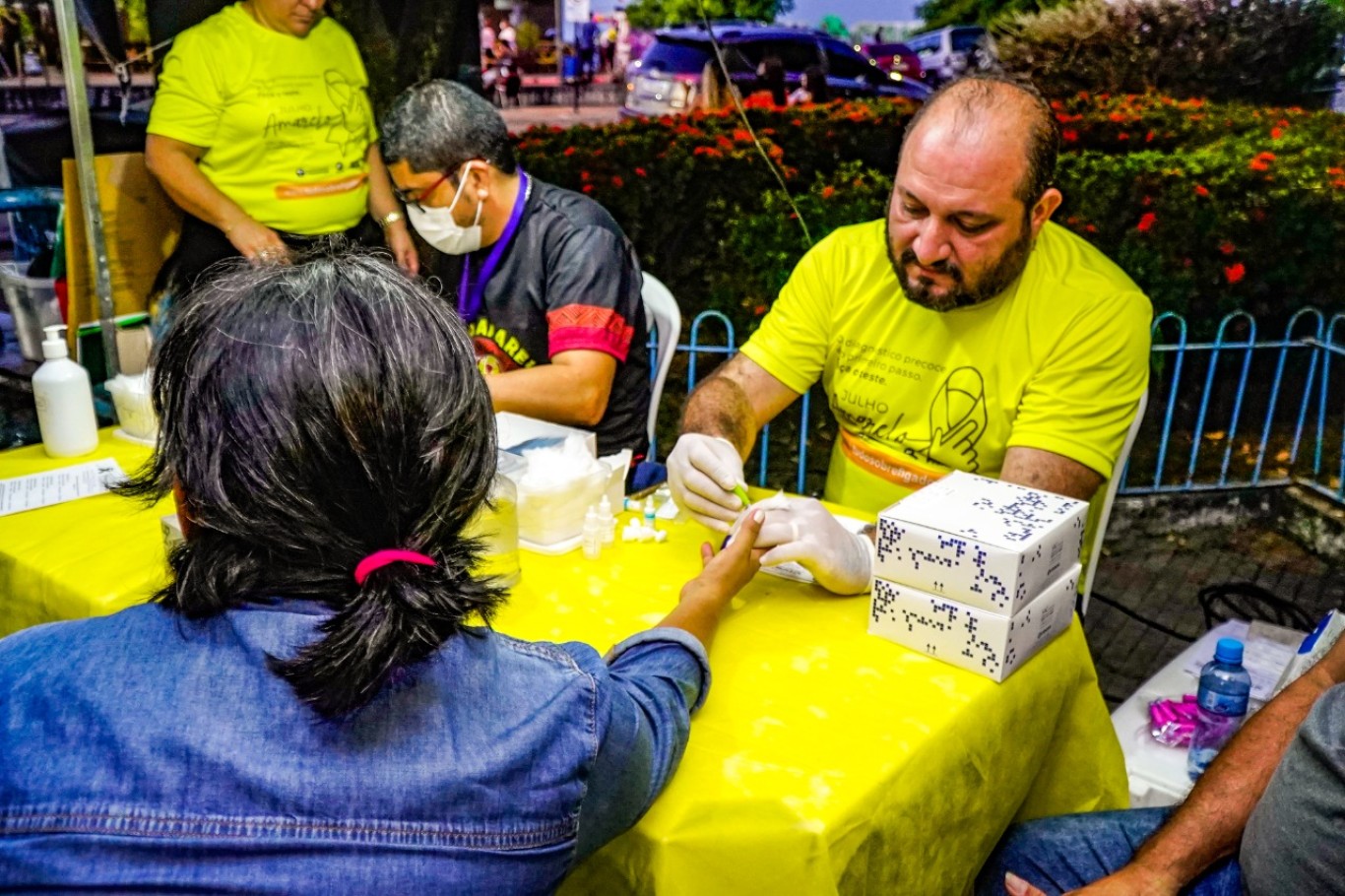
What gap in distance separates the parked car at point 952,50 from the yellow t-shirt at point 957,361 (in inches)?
79.7

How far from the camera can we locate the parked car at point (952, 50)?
4.30m

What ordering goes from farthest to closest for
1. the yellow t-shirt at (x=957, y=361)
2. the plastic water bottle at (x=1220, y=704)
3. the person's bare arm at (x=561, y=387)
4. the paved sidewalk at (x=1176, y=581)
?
1. the paved sidewalk at (x=1176, y=581)
2. the person's bare arm at (x=561, y=387)
3. the yellow t-shirt at (x=957, y=361)
4. the plastic water bottle at (x=1220, y=704)

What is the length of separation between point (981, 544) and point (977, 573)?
0.17ft

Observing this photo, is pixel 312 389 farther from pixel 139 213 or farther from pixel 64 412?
pixel 139 213

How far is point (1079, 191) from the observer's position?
15.1 feet

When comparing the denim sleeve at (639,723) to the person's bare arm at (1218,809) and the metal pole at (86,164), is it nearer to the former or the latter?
the person's bare arm at (1218,809)

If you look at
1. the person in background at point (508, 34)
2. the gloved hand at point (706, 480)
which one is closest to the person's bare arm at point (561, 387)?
the gloved hand at point (706, 480)

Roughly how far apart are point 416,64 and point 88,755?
3823 mm

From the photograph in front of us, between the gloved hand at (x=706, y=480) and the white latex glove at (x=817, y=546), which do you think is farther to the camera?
the gloved hand at (x=706, y=480)

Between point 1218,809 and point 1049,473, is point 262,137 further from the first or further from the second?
point 1218,809

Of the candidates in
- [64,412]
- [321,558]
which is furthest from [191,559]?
[64,412]

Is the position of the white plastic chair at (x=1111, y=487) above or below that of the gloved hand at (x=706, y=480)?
below

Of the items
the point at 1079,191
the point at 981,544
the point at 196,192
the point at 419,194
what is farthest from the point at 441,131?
the point at 1079,191

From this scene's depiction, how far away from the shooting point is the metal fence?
174 inches
